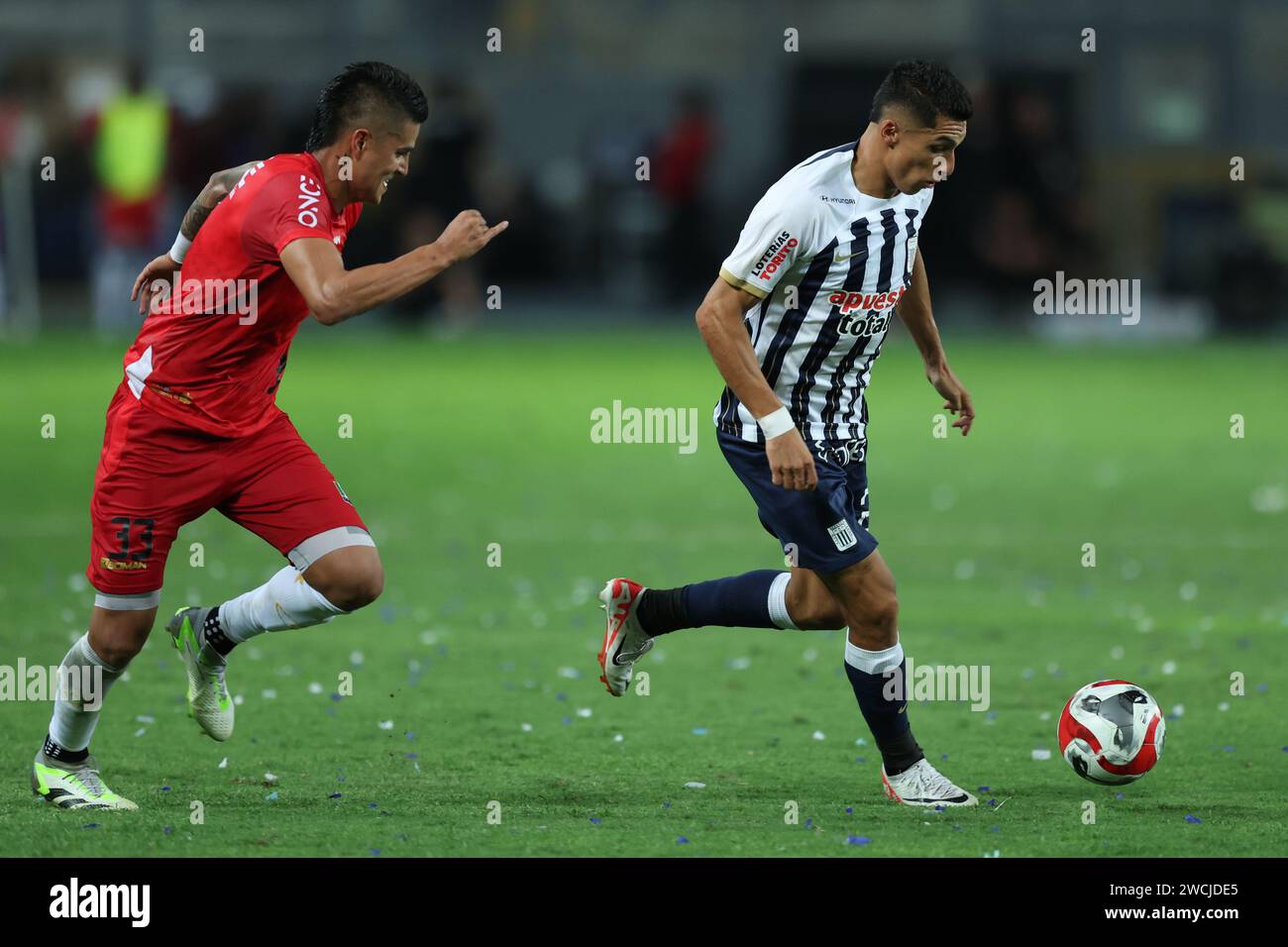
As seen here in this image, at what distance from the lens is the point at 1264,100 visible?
29.3 meters

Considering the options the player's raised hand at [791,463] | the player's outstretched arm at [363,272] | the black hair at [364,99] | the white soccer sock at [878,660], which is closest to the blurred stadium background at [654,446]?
the white soccer sock at [878,660]

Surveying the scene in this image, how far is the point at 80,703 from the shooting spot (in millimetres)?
6488

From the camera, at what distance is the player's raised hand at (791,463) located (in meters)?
6.25

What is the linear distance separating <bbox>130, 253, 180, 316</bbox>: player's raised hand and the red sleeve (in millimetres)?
685

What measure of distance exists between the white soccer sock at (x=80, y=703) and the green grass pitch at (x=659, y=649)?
234 mm

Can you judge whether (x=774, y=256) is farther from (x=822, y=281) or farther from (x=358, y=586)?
(x=358, y=586)

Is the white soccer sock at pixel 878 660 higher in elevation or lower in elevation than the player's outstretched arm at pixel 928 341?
lower

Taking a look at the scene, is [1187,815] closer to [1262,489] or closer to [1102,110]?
[1262,489]

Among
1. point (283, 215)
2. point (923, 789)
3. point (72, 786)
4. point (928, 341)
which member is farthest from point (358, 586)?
point (928, 341)

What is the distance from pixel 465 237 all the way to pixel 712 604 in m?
1.94

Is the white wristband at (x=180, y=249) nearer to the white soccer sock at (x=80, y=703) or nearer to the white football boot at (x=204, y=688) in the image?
the white football boot at (x=204, y=688)

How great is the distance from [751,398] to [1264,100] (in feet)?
81.6

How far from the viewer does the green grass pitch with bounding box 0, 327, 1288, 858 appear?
621 centimetres
